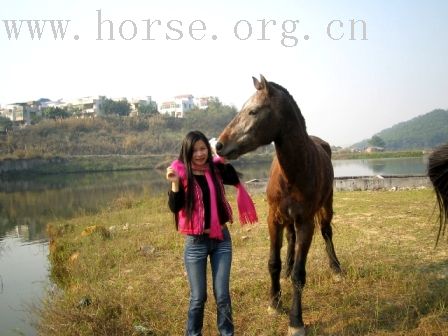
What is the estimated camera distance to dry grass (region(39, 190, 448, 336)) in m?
3.76

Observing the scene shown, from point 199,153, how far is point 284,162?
89 cm

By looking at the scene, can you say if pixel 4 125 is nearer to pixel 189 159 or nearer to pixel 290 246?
pixel 290 246

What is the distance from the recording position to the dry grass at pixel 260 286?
376cm

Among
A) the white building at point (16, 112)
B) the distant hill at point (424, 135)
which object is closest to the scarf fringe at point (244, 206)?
the white building at point (16, 112)

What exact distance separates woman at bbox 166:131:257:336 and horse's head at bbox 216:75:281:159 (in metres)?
0.18

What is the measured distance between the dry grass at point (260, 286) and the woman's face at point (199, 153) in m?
1.69

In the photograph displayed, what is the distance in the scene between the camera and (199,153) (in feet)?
10.00

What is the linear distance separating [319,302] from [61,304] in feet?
10.0

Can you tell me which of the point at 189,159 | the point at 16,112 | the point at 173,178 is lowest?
the point at 173,178

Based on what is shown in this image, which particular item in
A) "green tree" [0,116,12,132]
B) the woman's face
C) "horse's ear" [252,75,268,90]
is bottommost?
the woman's face

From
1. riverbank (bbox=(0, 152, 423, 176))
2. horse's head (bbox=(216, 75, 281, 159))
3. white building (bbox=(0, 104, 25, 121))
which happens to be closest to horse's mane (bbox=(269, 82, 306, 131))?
horse's head (bbox=(216, 75, 281, 159))

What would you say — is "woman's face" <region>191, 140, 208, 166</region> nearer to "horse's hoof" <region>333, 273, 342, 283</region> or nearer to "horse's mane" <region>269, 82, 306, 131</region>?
"horse's mane" <region>269, 82, 306, 131</region>

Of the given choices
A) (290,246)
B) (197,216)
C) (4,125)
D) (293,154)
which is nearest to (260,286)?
(290,246)

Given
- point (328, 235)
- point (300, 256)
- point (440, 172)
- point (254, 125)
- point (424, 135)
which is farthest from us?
point (424, 135)
